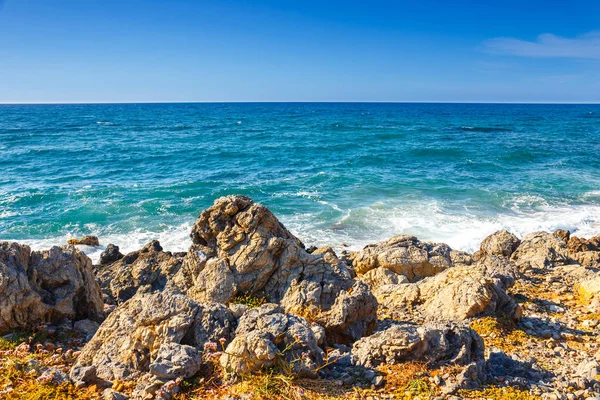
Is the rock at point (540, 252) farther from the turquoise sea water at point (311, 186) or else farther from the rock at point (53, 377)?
the rock at point (53, 377)

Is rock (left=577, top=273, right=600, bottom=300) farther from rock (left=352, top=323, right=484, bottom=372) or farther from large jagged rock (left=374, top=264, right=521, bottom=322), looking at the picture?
rock (left=352, top=323, right=484, bottom=372)

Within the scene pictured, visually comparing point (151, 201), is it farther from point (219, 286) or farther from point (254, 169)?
point (219, 286)

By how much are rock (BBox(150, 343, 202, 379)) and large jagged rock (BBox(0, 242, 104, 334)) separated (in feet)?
12.4

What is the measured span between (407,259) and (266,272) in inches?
223

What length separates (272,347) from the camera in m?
5.85

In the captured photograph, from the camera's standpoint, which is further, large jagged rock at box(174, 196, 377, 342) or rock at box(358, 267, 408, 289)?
rock at box(358, 267, 408, 289)

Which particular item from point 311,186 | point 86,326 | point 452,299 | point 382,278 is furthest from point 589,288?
point 311,186

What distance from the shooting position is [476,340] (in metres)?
6.77

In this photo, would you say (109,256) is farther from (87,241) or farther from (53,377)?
(53,377)

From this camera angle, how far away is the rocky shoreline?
5848 millimetres

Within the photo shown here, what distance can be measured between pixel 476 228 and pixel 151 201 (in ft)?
69.0

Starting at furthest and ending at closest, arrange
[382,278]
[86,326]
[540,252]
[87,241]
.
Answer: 1. [87,241]
2. [540,252]
3. [382,278]
4. [86,326]

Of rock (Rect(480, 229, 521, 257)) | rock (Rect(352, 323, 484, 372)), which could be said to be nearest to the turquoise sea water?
rock (Rect(480, 229, 521, 257))

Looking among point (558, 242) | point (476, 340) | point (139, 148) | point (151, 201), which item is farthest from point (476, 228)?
point (139, 148)
